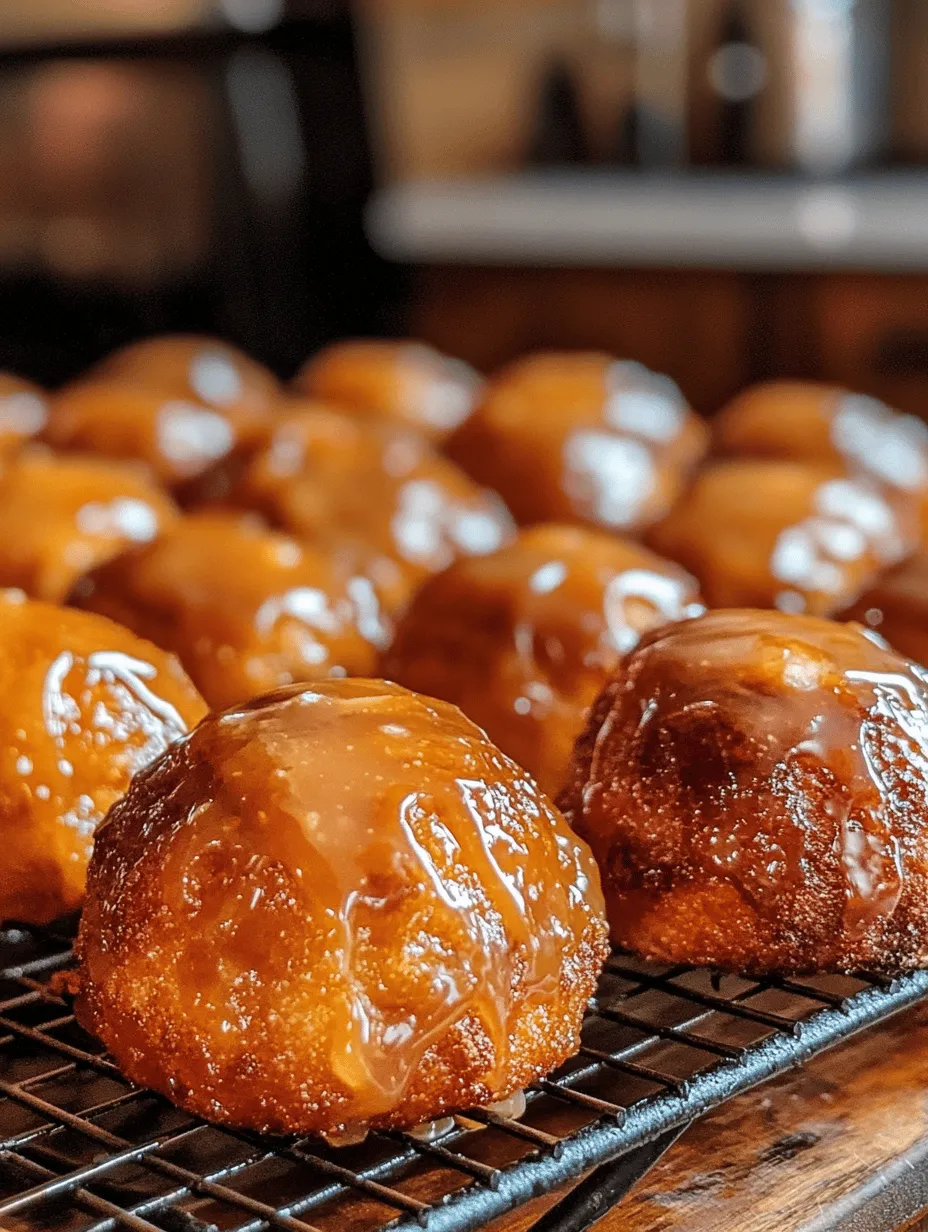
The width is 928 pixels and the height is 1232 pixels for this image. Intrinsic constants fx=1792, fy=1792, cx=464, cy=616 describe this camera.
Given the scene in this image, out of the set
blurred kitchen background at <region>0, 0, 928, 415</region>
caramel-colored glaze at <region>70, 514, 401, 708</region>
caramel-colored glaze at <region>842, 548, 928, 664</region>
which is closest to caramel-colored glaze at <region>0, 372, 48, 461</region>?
caramel-colored glaze at <region>70, 514, 401, 708</region>

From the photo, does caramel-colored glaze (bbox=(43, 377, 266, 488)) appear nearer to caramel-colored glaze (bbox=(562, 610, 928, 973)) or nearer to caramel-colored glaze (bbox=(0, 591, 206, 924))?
caramel-colored glaze (bbox=(0, 591, 206, 924))

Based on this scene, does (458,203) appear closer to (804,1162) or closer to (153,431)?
(153,431)

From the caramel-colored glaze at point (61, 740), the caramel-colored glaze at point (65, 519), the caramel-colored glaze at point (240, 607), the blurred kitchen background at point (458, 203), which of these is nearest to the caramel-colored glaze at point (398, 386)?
the caramel-colored glaze at point (65, 519)

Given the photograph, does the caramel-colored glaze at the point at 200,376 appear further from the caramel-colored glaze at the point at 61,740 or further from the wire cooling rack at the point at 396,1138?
the wire cooling rack at the point at 396,1138

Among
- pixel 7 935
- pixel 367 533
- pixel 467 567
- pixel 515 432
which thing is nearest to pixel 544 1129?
pixel 7 935

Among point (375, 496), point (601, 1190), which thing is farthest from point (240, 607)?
point (601, 1190)

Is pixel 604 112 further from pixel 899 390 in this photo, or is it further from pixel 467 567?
pixel 467 567
